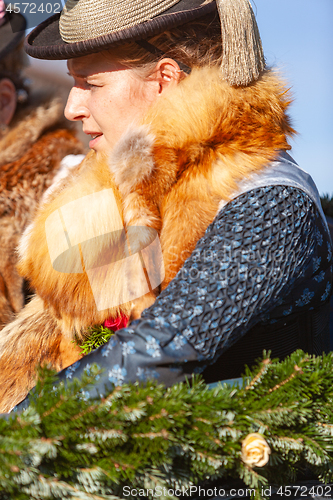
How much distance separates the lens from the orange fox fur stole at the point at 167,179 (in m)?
0.96

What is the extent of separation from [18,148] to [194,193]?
120 cm

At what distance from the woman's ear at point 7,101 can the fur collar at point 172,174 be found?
3.79 feet

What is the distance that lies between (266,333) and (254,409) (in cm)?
30

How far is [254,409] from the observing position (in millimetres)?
690

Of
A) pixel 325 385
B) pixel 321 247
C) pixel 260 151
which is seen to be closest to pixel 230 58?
pixel 260 151

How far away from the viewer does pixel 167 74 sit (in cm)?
112

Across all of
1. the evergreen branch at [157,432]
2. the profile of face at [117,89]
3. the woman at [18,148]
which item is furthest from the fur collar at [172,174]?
the woman at [18,148]

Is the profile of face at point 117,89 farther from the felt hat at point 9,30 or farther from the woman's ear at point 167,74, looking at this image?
the felt hat at point 9,30

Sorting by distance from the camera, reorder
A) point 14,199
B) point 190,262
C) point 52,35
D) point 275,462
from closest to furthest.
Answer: point 275,462, point 190,262, point 52,35, point 14,199

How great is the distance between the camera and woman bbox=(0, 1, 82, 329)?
1810 mm

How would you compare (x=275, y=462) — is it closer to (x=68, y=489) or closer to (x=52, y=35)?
(x=68, y=489)

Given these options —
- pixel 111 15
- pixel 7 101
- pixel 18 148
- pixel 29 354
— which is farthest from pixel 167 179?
pixel 7 101

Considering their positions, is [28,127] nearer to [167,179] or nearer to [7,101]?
[7,101]

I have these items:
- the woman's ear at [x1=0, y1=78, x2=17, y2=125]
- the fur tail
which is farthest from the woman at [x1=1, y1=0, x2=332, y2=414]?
the woman's ear at [x1=0, y1=78, x2=17, y2=125]
